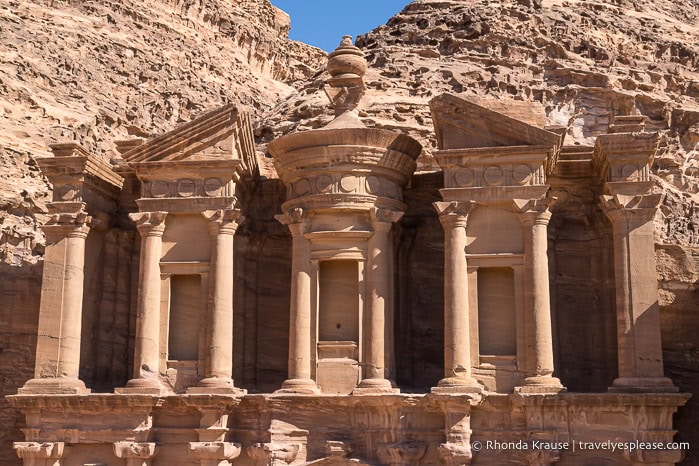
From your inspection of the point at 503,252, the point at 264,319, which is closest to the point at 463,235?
the point at 503,252

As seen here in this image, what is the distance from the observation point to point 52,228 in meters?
20.0

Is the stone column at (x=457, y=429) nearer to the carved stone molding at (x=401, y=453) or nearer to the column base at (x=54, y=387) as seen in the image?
the carved stone molding at (x=401, y=453)

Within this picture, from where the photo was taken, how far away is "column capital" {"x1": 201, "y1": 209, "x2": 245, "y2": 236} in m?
19.4

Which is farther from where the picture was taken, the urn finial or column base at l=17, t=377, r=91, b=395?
the urn finial

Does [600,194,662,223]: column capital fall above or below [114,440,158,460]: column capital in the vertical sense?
above

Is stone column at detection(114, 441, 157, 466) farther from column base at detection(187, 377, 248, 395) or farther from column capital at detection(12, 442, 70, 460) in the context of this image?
column base at detection(187, 377, 248, 395)

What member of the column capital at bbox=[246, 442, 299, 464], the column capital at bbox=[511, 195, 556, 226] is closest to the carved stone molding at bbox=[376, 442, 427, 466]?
the column capital at bbox=[246, 442, 299, 464]

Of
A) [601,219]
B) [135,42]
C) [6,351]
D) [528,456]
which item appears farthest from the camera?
[135,42]

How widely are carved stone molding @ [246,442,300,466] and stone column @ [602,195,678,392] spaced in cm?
615

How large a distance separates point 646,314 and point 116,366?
38.4 feet

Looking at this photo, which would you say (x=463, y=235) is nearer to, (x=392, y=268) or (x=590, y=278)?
(x=392, y=268)

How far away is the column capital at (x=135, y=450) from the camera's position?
18.6 m

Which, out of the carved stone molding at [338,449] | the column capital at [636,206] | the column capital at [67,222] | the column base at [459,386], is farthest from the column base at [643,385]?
the column capital at [67,222]

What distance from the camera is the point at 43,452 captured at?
18844 mm
